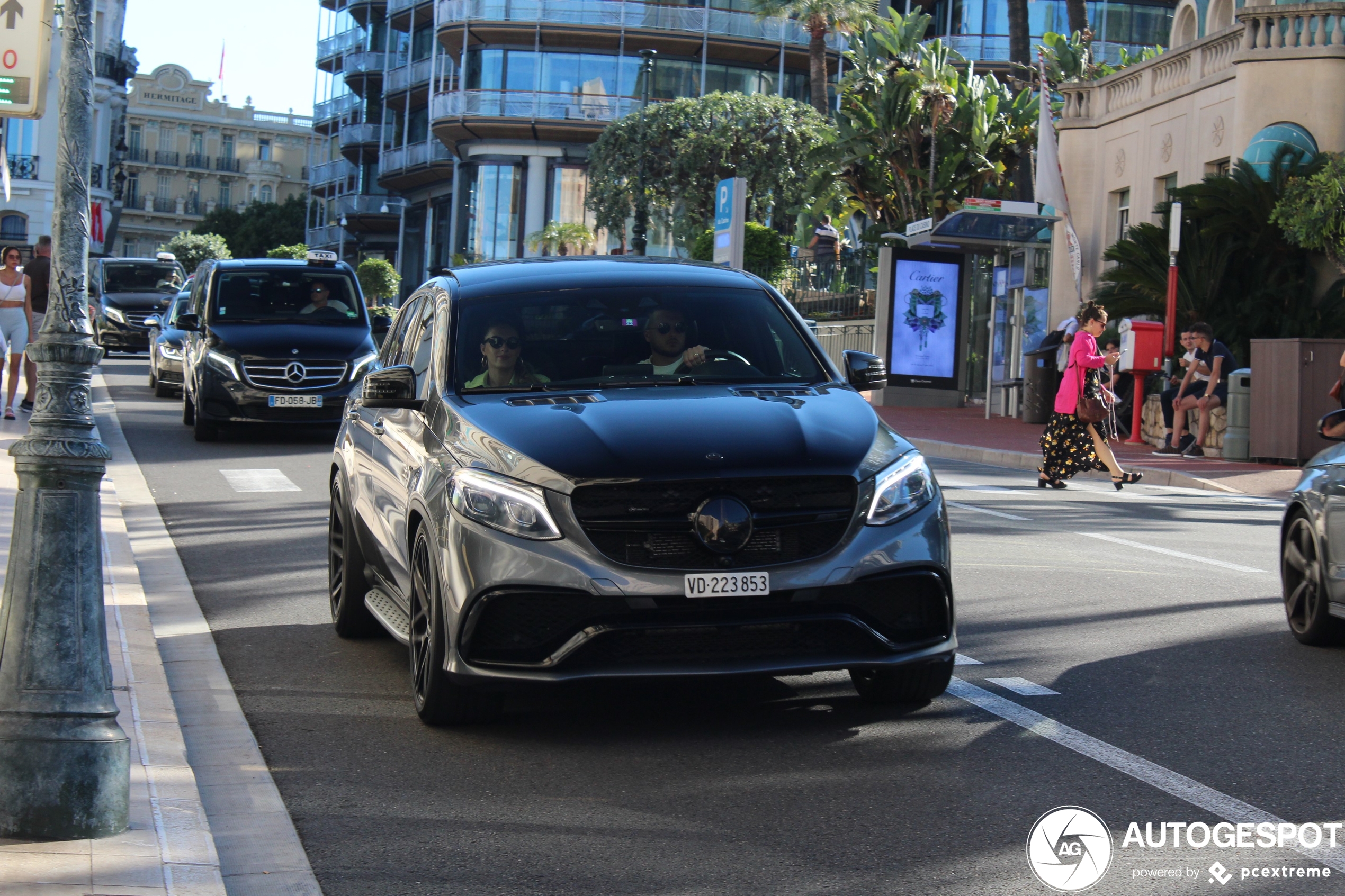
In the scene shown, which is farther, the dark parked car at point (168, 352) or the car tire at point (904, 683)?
the dark parked car at point (168, 352)

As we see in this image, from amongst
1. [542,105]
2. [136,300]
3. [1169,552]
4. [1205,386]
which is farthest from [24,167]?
[1169,552]

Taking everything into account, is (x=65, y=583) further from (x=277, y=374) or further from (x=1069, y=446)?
(x=277, y=374)

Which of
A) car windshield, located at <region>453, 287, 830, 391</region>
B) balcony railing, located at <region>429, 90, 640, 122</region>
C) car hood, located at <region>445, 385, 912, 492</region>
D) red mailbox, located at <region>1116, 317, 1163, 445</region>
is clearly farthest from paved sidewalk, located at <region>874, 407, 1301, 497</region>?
balcony railing, located at <region>429, 90, 640, 122</region>

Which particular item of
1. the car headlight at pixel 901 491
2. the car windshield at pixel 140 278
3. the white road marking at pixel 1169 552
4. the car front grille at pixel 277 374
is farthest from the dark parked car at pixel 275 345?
the car windshield at pixel 140 278

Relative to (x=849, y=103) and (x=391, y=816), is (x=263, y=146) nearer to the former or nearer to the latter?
(x=849, y=103)

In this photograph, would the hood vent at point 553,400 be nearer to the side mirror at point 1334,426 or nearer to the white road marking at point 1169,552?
the side mirror at point 1334,426

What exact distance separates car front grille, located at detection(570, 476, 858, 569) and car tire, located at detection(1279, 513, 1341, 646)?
3.35m

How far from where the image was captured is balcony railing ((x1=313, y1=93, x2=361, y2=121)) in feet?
305

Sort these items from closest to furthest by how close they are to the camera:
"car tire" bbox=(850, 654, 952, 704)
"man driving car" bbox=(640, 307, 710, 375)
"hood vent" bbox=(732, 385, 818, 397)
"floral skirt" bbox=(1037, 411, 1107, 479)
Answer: "car tire" bbox=(850, 654, 952, 704)
"hood vent" bbox=(732, 385, 818, 397)
"man driving car" bbox=(640, 307, 710, 375)
"floral skirt" bbox=(1037, 411, 1107, 479)

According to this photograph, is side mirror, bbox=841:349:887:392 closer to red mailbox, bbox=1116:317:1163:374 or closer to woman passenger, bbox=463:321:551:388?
woman passenger, bbox=463:321:551:388

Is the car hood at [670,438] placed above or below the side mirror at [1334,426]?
below

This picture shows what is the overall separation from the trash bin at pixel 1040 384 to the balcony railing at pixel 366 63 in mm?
64850

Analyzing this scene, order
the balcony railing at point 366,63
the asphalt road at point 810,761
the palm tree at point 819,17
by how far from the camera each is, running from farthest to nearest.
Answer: the balcony railing at point 366,63, the palm tree at point 819,17, the asphalt road at point 810,761

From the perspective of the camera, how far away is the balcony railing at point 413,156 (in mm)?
77438
